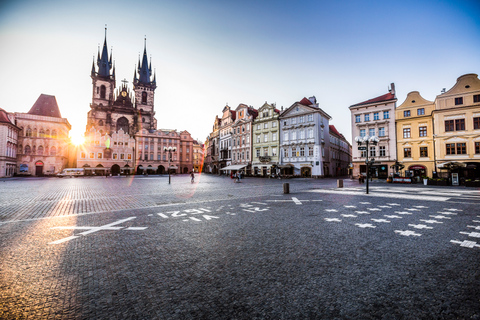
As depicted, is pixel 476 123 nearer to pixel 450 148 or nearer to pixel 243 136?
pixel 450 148

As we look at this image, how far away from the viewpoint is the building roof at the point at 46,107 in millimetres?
60625

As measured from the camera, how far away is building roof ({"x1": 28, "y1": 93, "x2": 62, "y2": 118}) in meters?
60.6

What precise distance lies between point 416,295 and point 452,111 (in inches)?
1528

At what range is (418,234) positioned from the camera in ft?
19.2

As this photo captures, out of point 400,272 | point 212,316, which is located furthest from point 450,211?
point 212,316

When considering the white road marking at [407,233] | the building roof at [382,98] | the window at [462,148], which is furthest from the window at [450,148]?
the white road marking at [407,233]

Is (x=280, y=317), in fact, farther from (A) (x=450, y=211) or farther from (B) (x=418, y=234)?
(A) (x=450, y=211)

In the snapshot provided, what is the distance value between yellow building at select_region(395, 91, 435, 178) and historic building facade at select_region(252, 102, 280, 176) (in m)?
20.6

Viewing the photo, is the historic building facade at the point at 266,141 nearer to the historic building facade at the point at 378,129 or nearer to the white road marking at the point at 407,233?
the historic building facade at the point at 378,129

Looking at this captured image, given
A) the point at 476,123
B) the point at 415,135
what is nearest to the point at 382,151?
the point at 415,135

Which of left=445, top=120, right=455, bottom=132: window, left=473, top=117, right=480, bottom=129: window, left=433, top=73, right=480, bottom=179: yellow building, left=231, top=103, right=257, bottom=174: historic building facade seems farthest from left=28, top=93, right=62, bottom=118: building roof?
→ left=473, top=117, right=480, bottom=129: window

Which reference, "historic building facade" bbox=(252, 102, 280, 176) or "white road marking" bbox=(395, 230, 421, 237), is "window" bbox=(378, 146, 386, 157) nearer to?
"historic building facade" bbox=(252, 102, 280, 176)

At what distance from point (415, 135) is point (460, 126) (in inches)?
Answer: 193

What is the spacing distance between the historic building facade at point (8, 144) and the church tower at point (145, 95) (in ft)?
115
